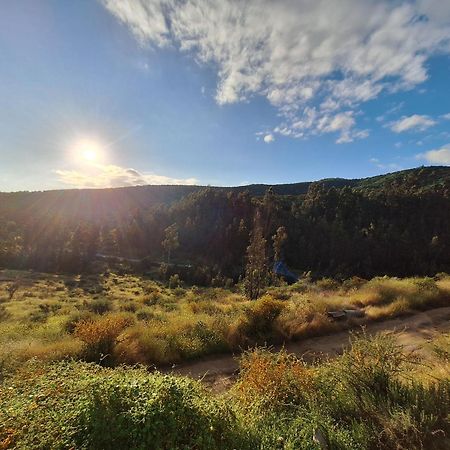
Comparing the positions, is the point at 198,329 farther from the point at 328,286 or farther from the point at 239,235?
→ the point at 239,235

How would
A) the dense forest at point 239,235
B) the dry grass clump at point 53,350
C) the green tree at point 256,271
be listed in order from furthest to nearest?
the dense forest at point 239,235 < the green tree at point 256,271 < the dry grass clump at point 53,350

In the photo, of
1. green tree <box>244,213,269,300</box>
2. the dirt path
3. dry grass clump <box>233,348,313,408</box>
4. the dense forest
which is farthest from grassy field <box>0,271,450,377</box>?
the dense forest

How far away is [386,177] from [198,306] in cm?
15019

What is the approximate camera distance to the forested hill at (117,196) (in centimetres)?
11094

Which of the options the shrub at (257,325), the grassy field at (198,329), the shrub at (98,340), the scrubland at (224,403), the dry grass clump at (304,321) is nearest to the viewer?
the scrubland at (224,403)

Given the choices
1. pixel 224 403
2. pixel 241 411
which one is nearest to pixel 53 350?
pixel 224 403

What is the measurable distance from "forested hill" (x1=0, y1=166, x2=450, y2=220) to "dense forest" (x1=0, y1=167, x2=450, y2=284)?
5.46ft

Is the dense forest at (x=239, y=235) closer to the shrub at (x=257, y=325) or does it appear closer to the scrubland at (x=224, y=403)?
the shrub at (x=257, y=325)

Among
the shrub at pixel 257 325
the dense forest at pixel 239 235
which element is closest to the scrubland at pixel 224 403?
the shrub at pixel 257 325

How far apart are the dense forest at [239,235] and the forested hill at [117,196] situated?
1.66m

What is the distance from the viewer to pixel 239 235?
280 ft

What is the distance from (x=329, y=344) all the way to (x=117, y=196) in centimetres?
13778

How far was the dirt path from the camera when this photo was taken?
8.84m

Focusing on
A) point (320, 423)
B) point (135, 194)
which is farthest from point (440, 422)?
point (135, 194)
